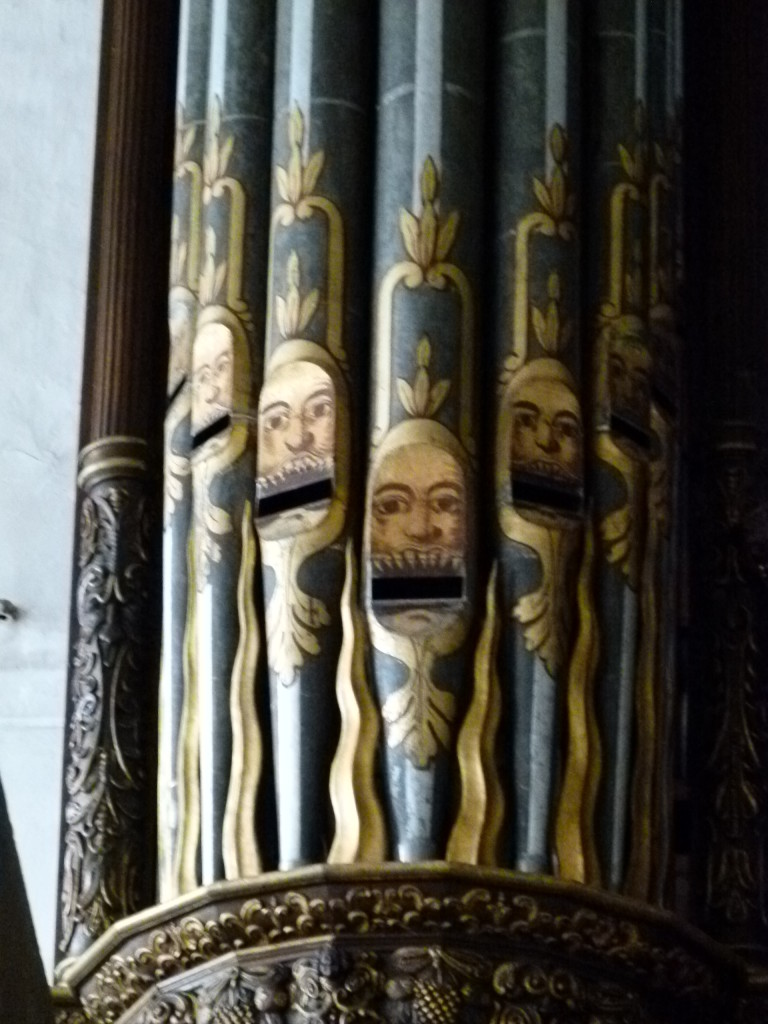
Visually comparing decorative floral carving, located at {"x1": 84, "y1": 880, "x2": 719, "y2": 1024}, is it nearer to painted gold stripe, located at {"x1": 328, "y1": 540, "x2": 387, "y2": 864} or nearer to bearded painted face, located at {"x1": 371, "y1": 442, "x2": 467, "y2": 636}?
painted gold stripe, located at {"x1": 328, "y1": 540, "x2": 387, "y2": 864}

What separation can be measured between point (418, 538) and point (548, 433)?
0.87ft

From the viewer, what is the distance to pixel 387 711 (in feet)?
14.8

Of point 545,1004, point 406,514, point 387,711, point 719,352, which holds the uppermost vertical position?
point 719,352

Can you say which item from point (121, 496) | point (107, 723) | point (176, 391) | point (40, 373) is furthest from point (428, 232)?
point (40, 373)

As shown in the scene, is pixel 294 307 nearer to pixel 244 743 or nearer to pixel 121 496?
pixel 121 496

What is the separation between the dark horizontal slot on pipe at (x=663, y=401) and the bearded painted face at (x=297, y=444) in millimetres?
488

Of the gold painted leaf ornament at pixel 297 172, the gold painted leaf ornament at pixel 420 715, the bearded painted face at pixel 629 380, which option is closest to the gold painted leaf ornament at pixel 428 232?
the gold painted leaf ornament at pixel 297 172

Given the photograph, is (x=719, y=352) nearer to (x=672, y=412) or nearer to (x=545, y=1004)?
(x=672, y=412)

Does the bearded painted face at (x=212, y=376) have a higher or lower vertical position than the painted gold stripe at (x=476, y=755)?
higher

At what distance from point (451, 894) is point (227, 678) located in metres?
0.50

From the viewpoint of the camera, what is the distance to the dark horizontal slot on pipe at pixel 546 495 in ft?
15.4

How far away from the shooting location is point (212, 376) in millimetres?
4871

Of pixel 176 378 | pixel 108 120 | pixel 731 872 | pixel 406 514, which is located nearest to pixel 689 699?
pixel 731 872

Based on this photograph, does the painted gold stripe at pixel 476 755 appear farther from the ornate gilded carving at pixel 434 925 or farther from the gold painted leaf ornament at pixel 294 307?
the gold painted leaf ornament at pixel 294 307
